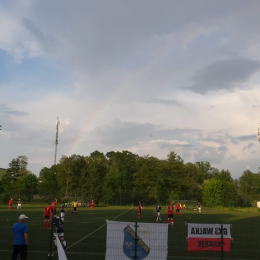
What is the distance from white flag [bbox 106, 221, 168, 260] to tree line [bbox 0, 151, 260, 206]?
215 ft

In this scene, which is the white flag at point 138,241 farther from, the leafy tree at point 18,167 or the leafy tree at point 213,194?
the leafy tree at point 18,167

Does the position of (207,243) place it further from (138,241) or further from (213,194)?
(213,194)

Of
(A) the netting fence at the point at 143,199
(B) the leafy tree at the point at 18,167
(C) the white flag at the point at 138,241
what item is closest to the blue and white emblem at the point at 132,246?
(C) the white flag at the point at 138,241

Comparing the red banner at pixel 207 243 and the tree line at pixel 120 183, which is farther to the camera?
the tree line at pixel 120 183

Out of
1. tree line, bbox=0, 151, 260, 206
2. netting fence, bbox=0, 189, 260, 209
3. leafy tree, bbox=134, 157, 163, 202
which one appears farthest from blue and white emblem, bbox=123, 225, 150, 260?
leafy tree, bbox=134, 157, 163, 202

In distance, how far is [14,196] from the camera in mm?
72125

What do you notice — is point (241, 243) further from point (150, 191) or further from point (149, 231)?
point (150, 191)

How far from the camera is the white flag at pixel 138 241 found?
9.92 m

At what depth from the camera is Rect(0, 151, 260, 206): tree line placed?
7788cm

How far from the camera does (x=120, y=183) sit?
10188cm

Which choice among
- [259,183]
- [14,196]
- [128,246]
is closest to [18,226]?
[128,246]

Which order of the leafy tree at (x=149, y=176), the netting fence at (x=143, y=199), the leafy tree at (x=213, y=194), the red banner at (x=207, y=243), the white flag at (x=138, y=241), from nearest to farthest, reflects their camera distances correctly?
the white flag at (x=138, y=241), the red banner at (x=207, y=243), the netting fence at (x=143, y=199), the leafy tree at (x=213, y=194), the leafy tree at (x=149, y=176)

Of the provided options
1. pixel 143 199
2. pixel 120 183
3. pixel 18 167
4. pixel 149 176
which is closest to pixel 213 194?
pixel 143 199

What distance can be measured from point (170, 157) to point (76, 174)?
26.5 m
